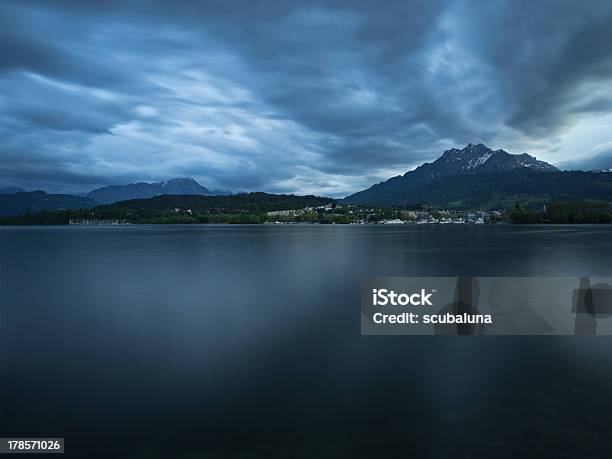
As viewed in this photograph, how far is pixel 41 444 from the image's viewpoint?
8.77 metres

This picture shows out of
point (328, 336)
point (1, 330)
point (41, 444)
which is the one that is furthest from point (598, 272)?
point (1, 330)

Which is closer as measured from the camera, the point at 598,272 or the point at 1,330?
the point at 1,330

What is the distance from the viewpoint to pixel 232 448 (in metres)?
8.51

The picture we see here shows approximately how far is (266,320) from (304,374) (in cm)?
832

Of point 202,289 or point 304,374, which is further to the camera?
point 202,289

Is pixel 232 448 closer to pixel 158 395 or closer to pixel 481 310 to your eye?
pixel 158 395

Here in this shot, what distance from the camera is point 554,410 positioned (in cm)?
984

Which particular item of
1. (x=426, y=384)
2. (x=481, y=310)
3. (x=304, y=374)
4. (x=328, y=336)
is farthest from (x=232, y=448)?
(x=481, y=310)

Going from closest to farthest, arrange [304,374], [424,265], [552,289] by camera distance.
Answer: [304,374], [552,289], [424,265]

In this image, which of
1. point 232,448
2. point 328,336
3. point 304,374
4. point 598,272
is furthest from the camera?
point 598,272

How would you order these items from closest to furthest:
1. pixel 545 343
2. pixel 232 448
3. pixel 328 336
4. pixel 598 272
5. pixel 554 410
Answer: pixel 232 448 < pixel 554 410 < pixel 545 343 < pixel 328 336 < pixel 598 272

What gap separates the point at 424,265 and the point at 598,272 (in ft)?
55.8

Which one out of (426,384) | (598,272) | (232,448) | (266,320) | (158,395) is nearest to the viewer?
(232,448)

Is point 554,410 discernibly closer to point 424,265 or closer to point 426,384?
point 426,384
